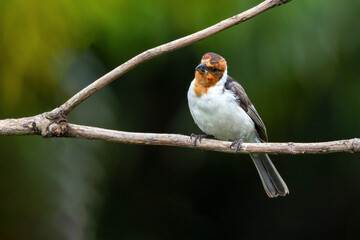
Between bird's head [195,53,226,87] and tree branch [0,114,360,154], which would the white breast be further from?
A: tree branch [0,114,360,154]

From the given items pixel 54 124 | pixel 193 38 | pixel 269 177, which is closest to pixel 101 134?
pixel 54 124

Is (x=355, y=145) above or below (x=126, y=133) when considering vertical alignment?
below

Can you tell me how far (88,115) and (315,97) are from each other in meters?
1.35

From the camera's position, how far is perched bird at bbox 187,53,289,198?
3332 millimetres

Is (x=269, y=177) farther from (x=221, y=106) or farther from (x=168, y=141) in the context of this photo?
(x=168, y=141)

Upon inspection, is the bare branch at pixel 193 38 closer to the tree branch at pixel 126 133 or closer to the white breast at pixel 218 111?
the tree branch at pixel 126 133

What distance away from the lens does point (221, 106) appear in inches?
133

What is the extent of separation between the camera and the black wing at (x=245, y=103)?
3420 millimetres

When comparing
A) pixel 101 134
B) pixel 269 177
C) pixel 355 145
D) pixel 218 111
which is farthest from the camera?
pixel 269 177

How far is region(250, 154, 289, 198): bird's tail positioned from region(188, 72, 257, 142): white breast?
299 mm

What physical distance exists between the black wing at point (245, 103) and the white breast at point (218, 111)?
0.02 meters

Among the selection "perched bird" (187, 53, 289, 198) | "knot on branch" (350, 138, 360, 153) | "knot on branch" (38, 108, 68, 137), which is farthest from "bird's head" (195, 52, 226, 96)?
"knot on branch" (350, 138, 360, 153)

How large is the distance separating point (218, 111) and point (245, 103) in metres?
0.18

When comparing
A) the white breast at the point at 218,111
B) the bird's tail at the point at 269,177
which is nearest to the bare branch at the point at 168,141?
the white breast at the point at 218,111
